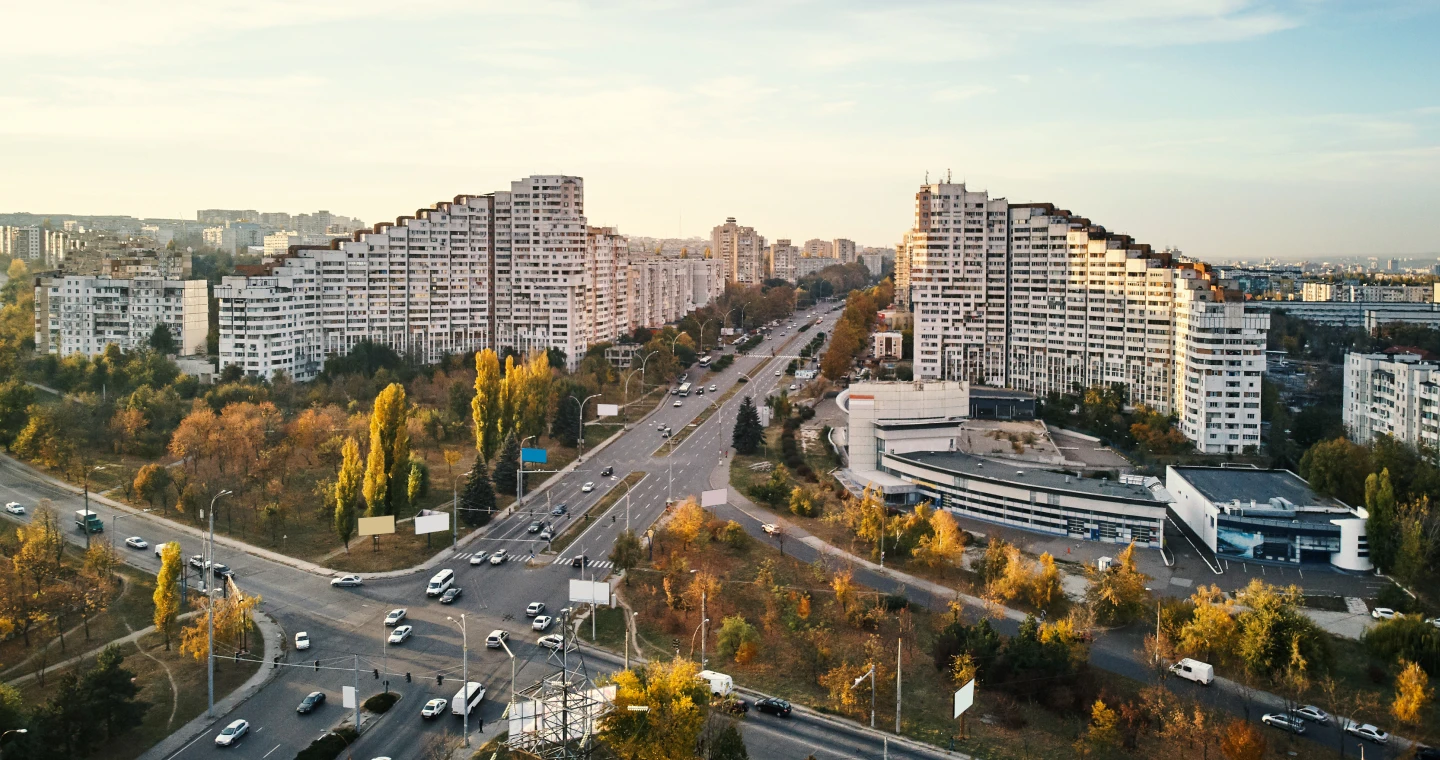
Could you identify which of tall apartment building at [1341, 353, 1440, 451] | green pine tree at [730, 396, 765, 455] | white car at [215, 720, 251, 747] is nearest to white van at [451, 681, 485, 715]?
white car at [215, 720, 251, 747]

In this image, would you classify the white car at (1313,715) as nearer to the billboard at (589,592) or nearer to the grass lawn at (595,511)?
the billboard at (589,592)

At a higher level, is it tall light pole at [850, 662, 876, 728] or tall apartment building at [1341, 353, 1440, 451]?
tall apartment building at [1341, 353, 1440, 451]

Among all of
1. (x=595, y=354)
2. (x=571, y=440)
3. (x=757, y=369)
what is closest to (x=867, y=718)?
(x=571, y=440)

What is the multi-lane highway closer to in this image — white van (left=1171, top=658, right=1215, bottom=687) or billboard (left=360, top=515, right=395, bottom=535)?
billboard (left=360, top=515, right=395, bottom=535)

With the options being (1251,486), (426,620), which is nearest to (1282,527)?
(1251,486)

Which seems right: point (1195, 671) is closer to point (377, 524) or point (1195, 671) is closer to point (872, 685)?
point (872, 685)

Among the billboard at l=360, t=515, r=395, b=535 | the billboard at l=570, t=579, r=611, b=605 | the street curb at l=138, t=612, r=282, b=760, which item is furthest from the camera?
the billboard at l=360, t=515, r=395, b=535

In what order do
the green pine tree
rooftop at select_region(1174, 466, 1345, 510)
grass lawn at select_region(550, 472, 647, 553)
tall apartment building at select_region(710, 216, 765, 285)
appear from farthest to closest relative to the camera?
1. tall apartment building at select_region(710, 216, 765, 285)
2. the green pine tree
3. rooftop at select_region(1174, 466, 1345, 510)
4. grass lawn at select_region(550, 472, 647, 553)
